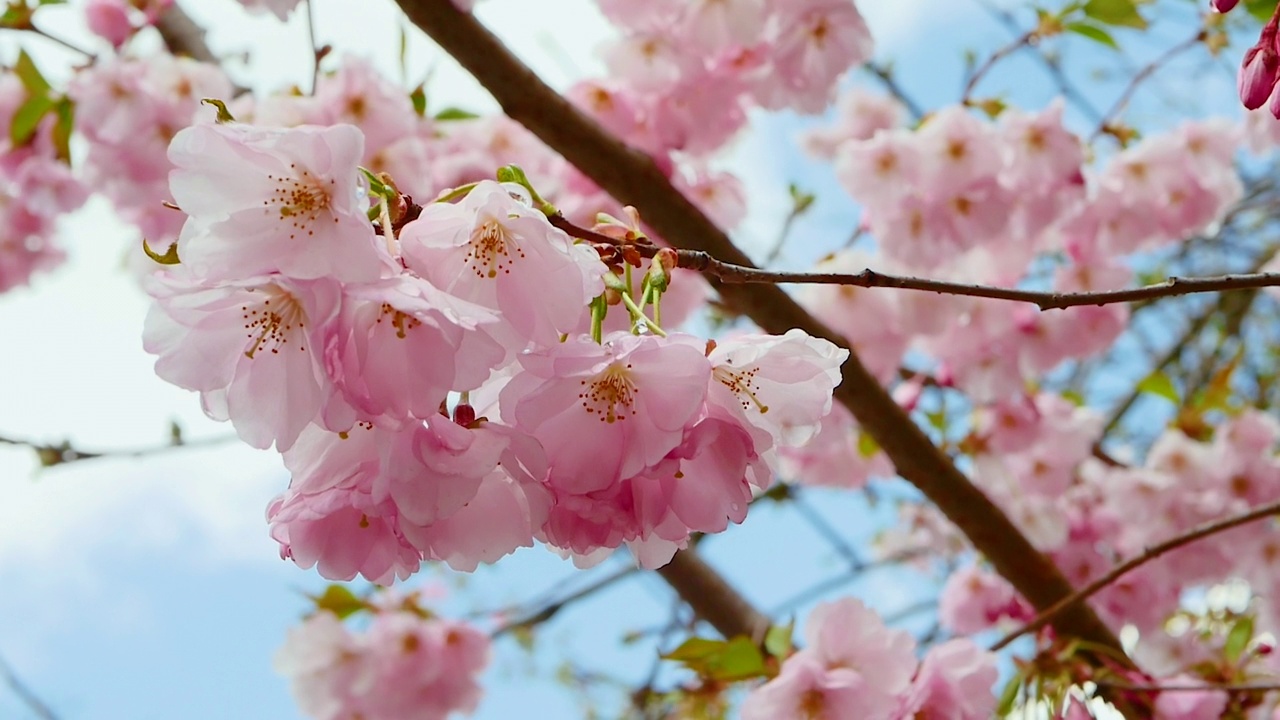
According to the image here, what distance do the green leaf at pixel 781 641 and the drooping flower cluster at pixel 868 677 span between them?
10 cm

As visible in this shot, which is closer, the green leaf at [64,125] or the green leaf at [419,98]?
the green leaf at [419,98]

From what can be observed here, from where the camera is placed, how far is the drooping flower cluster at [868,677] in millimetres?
1287

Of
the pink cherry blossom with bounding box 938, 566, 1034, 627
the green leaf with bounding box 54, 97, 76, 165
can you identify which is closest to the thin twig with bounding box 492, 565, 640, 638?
the pink cherry blossom with bounding box 938, 566, 1034, 627

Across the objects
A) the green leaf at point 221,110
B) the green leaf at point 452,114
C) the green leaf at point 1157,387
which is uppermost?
the green leaf at point 1157,387

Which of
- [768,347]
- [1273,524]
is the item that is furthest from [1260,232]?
[768,347]

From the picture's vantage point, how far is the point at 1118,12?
193 centimetres

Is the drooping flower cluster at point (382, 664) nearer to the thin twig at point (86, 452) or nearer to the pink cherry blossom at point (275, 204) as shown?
the thin twig at point (86, 452)

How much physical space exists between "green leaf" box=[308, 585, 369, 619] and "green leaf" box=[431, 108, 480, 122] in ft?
3.33

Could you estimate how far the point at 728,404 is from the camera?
71cm

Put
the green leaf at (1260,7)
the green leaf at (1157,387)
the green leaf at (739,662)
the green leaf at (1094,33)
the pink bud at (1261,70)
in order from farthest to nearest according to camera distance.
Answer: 1. the green leaf at (1157,387)
2. the green leaf at (1094,33)
3. the green leaf at (1260,7)
4. the green leaf at (739,662)
5. the pink bud at (1261,70)

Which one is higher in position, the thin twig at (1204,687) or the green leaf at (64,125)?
the thin twig at (1204,687)

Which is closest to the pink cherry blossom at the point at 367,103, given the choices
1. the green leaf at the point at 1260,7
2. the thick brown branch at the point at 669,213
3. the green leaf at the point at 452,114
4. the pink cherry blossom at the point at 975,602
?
the green leaf at the point at 452,114

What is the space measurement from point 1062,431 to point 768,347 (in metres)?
1.99

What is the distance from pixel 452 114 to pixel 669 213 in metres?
0.96
